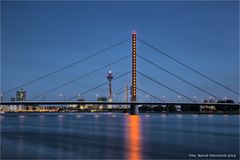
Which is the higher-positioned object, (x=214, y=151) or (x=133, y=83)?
(x=133, y=83)

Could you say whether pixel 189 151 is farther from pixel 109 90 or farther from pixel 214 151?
pixel 109 90

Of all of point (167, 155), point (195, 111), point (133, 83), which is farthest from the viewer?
point (195, 111)

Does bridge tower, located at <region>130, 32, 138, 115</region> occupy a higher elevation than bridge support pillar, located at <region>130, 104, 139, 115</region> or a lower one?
higher

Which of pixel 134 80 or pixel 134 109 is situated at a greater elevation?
pixel 134 80

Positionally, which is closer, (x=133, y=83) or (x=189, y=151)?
(x=189, y=151)

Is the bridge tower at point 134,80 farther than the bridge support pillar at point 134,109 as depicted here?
No

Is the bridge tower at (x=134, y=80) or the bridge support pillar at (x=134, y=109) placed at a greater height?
the bridge tower at (x=134, y=80)

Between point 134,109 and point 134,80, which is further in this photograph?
point 134,80

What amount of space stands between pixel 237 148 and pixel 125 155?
621 centimetres

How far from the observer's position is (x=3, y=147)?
821 inches

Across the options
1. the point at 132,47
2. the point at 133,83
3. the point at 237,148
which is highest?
the point at 132,47

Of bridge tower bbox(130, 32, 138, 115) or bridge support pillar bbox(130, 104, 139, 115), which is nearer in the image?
bridge tower bbox(130, 32, 138, 115)

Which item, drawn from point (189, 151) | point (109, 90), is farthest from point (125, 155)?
point (109, 90)

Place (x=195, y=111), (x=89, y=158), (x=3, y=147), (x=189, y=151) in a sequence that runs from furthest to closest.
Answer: (x=195, y=111)
(x=3, y=147)
(x=189, y=151)
(x=89, y=158)
